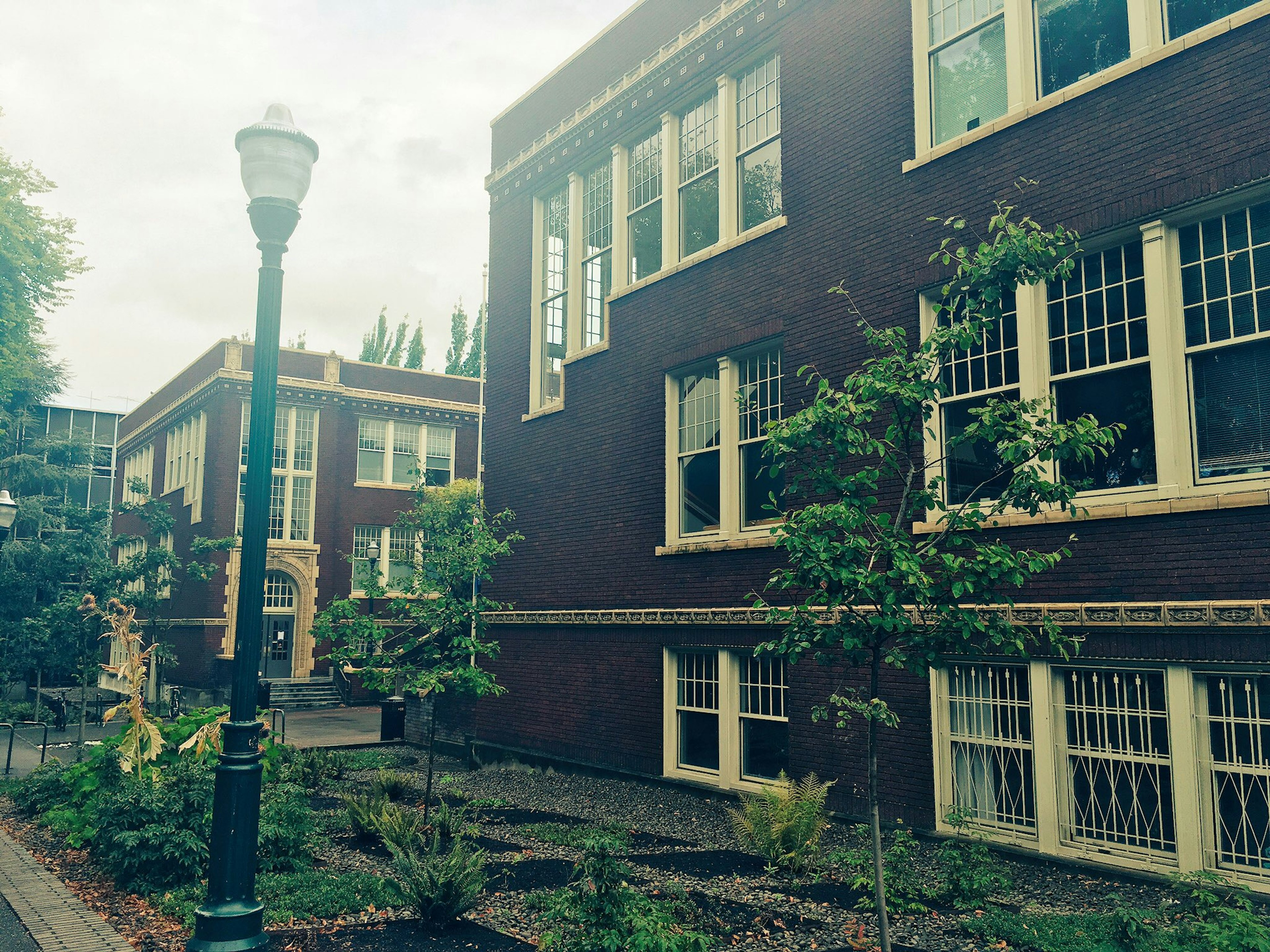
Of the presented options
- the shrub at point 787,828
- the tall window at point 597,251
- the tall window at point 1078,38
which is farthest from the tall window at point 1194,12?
the tall window at point 597,251

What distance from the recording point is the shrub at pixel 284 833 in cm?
909

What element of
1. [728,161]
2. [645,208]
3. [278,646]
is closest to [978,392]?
[728,161]

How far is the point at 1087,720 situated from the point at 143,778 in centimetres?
944

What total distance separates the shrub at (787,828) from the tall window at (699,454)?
4617 millimetres

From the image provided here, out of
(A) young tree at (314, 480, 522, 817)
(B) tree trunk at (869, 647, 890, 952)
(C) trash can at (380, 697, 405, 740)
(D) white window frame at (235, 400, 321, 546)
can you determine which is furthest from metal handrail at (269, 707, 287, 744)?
(B) tree trunk at (869, 647, 890, 952)

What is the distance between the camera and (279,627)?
34.0 m

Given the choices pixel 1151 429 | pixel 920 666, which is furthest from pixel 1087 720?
pixel 920 666

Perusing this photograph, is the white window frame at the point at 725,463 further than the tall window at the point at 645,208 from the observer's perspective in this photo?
No

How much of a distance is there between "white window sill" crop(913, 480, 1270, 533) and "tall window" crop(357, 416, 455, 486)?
2873cm

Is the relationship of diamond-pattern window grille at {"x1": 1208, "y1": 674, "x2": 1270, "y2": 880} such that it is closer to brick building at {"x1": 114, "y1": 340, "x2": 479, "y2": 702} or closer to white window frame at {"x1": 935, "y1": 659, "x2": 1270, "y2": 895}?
white window frame at {"x1": 935, "y1": 659, "x2": 1270, "y2": 895}

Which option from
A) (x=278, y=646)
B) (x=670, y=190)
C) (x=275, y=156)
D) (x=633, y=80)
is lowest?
(x=278, y=646)

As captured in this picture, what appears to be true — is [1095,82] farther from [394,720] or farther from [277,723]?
[277,723]

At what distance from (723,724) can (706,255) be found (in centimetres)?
651

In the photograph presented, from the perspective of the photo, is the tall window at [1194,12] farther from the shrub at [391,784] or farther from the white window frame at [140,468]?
the white window frame at [140,468]
